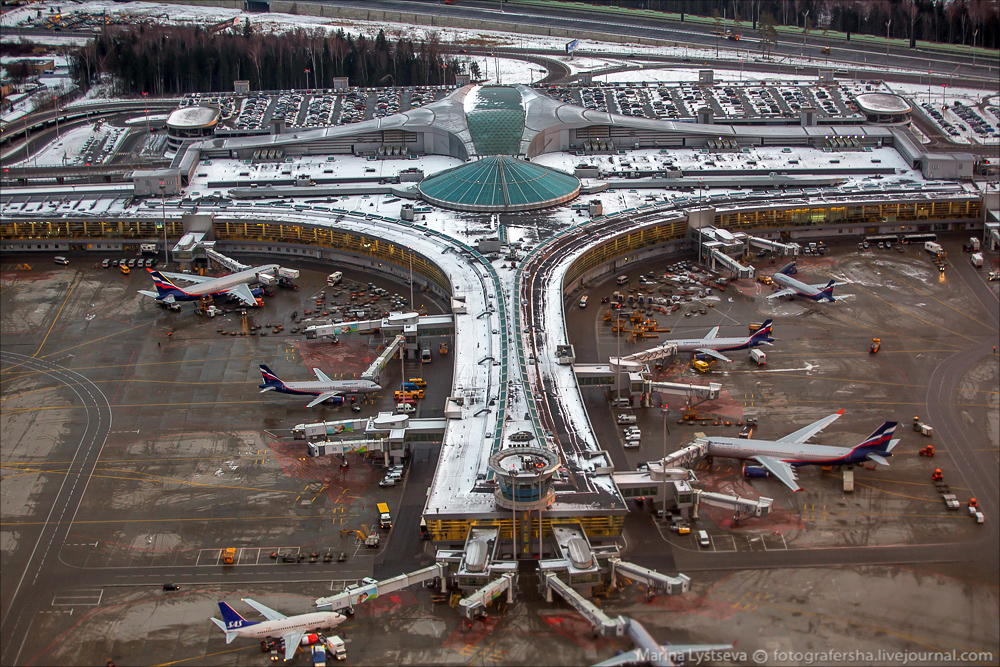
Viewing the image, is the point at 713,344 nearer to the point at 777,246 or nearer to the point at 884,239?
the point at 777,246

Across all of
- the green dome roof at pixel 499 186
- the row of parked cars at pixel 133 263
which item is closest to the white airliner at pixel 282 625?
the row of parked cars at pixel 133 263

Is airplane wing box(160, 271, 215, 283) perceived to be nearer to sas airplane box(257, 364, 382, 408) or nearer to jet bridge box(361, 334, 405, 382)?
jet bridge box(361, 334, 405, 382)

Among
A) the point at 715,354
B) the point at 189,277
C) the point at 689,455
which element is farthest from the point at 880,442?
the point at 189,277

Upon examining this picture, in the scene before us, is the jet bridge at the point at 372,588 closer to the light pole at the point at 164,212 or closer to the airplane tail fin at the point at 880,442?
the airplane tail fin at the point at 880,442

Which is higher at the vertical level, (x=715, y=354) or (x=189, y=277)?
(x=189, y=277)

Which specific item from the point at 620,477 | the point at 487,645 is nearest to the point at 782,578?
the point at 620,477

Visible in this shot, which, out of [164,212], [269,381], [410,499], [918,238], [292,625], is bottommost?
[292,625]

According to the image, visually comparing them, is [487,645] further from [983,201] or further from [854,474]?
[983,201]
